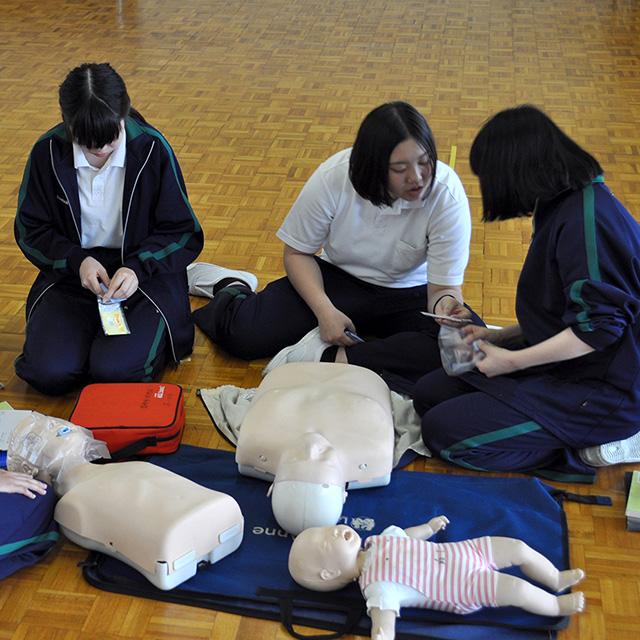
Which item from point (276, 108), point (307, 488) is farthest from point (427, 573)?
point (276, 108)

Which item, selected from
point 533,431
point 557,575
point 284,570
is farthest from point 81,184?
point 557,575

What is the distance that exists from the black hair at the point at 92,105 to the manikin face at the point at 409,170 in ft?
2.13

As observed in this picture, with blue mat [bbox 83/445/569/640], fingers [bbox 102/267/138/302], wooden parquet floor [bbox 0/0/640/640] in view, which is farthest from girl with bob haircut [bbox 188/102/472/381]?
blue mat [bbox 83/445/569/640]

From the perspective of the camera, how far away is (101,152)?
1979 millimetres

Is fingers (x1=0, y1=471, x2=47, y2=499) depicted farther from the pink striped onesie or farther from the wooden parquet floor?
the pink striped onesie

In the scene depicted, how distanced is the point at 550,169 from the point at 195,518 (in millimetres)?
969

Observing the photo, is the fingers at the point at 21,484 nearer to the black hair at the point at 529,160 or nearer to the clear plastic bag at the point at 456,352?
the clear plastic bag at the point at 456,352

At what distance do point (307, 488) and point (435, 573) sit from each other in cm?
29

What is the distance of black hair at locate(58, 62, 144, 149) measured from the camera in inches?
73.5

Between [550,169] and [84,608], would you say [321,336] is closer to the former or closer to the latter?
[550,169]

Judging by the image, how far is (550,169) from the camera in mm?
1651

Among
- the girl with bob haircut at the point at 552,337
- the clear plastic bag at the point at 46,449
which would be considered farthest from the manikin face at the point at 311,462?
the clear plastic bag at the point at 46,449

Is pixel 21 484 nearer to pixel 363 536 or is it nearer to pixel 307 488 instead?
pixel 307 488

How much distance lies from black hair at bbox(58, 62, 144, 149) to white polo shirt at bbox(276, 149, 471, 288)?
527 mm
